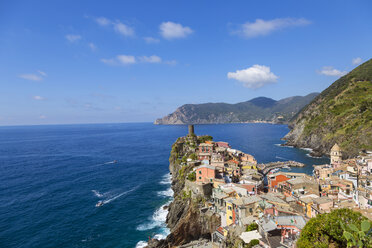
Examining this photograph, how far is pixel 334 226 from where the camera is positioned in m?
17.6

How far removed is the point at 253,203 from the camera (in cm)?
3148

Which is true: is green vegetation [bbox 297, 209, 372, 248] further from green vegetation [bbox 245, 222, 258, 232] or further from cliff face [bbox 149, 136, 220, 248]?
cliff face [bbox 149, 136, 220, 248]

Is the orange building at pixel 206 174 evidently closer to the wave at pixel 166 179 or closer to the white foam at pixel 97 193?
the wave at pixel 166 179

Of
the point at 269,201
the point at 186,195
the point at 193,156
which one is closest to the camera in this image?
the point at 269,201

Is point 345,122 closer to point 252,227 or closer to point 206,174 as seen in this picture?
point 206,174

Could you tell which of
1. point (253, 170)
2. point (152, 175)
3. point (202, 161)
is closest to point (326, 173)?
point (253, 170)

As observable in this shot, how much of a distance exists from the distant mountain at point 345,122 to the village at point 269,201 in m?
50.3

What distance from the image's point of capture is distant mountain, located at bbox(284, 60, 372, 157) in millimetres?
91562

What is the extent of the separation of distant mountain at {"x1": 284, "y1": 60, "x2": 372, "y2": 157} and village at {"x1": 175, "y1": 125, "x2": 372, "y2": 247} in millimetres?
50341

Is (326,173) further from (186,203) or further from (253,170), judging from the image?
(186,203)

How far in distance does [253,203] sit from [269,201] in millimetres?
2572

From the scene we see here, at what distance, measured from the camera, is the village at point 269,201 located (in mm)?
24838

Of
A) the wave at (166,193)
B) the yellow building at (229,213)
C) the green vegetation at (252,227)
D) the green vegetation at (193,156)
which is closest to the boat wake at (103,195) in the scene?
the wave at (166,193)

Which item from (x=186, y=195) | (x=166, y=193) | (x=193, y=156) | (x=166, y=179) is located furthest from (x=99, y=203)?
(x=193, y=156)
